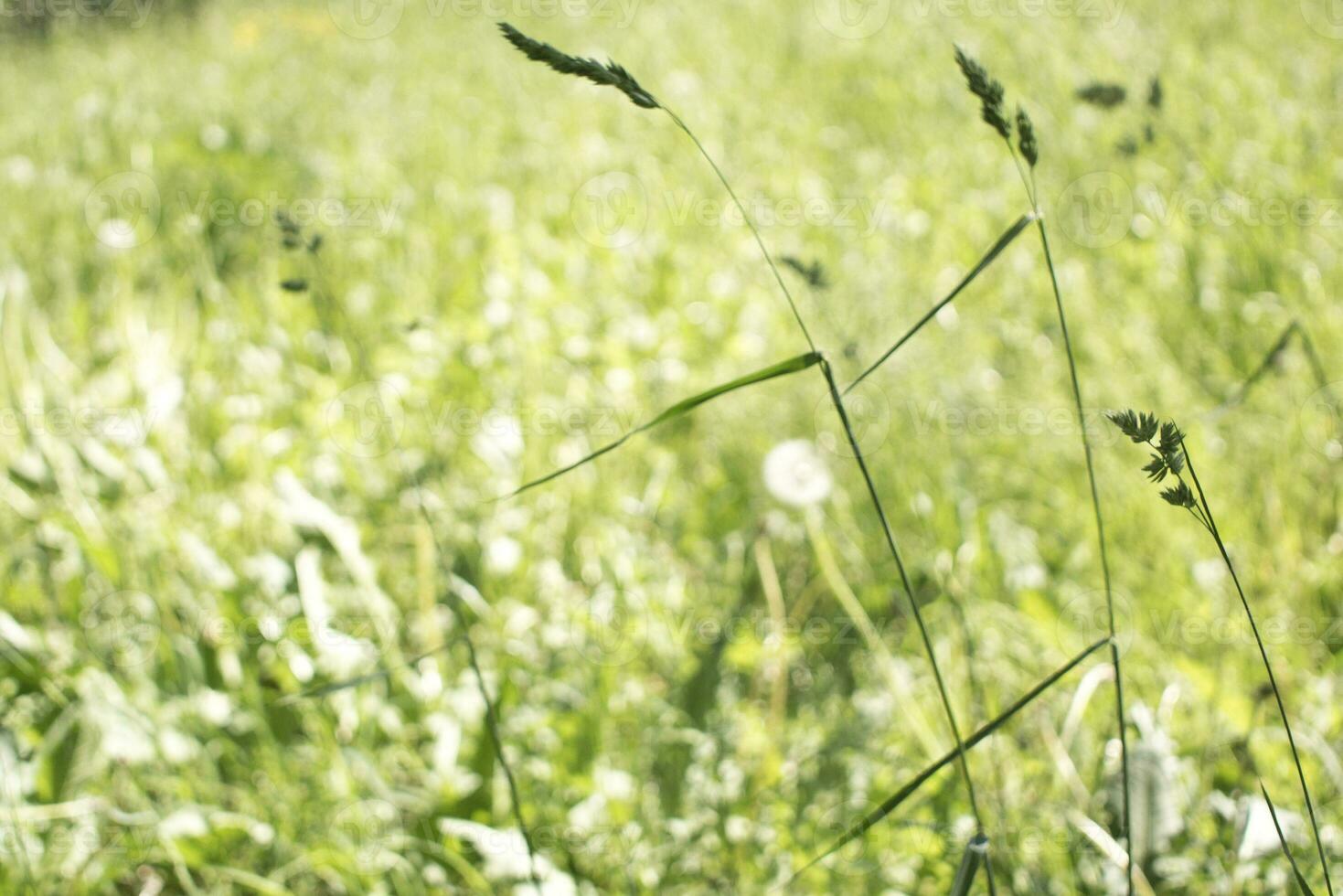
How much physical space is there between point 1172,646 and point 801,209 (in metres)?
1.95

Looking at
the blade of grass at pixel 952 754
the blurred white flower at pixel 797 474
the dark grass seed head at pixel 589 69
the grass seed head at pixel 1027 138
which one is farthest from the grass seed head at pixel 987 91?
the blurred white flower at pixel 797 474

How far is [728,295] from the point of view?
2.76 meters

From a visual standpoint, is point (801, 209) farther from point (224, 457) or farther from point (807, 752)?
point (807, 752)

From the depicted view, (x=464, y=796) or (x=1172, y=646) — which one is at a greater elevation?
(x=1172, y=646)

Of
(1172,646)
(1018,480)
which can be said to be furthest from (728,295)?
(1172,646)

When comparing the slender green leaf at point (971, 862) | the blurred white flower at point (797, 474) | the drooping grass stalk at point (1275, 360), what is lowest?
the blurred white flower at point (797, 474)

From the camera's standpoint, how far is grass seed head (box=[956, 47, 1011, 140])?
0.76 m

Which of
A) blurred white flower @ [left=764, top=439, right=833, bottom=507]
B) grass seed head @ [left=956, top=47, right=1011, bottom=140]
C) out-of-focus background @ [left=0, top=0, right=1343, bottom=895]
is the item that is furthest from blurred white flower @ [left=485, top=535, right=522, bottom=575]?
grass seed head @ [left=956, top=47, right=1011, bottom=140]

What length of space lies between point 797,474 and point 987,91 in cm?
127

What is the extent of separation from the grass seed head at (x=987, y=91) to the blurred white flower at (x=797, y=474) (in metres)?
1.12

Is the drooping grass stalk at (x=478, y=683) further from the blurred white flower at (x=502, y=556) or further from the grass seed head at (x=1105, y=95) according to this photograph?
the grass seed head at (x=1105, y=95)

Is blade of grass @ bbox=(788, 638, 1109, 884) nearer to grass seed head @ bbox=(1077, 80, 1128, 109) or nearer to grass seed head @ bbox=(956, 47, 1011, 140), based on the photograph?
grass seed head @ bbox=(956, 47, 1011, 140)

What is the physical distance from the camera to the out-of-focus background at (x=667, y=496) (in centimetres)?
130

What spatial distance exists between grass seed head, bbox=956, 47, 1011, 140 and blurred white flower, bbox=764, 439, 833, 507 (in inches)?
44.0
